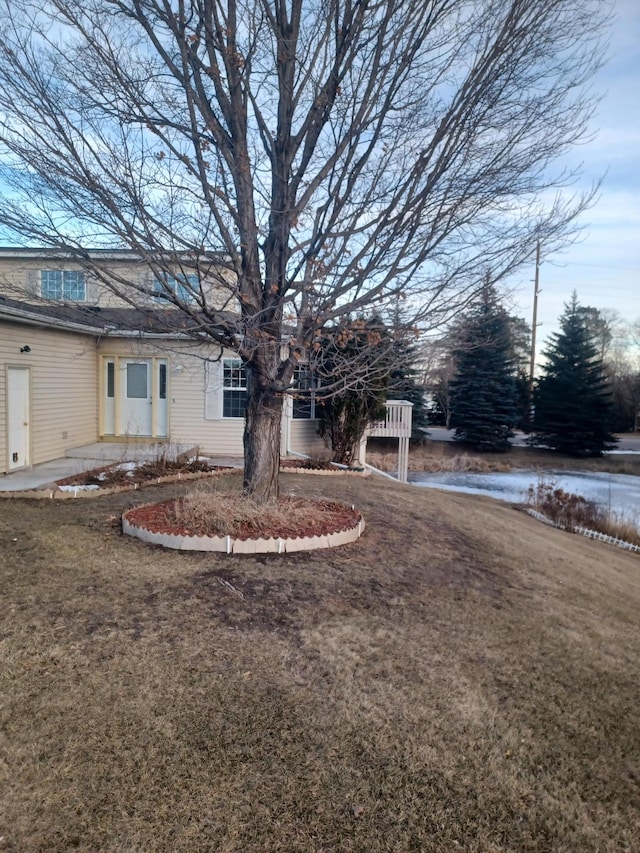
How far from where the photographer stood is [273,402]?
19.5 ft

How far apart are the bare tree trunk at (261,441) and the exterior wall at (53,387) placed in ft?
13.9

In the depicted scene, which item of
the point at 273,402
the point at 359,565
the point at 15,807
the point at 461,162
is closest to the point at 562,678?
the point at 359,565

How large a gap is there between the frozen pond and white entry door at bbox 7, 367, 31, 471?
28.6ft

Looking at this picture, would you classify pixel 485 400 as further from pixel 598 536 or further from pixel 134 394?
pixel 134 394

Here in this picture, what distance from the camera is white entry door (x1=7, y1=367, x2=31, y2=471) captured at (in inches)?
376

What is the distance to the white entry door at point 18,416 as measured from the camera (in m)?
9.56

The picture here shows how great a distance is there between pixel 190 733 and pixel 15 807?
0.75 meters

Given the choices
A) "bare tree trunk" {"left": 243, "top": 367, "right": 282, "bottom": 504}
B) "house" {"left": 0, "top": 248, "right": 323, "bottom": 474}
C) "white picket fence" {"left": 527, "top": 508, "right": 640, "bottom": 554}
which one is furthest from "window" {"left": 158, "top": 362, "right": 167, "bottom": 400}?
"white picket fence" {"left": 527, "top": 508, "right": 640, "bottom": 554}

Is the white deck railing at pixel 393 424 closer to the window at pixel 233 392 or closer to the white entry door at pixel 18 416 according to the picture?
the window at pixel 233 392

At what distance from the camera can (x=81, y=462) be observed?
34.4 feet

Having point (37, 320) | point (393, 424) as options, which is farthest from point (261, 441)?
point (393, 424)

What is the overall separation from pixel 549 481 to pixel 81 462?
40.2 feet

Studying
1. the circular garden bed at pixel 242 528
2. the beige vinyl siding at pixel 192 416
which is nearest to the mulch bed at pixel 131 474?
the circular garden bed at pixel 242 528

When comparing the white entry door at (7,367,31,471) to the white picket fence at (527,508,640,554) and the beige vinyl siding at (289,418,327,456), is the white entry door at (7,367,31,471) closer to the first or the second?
the beige vinyl siding at (289,418,327,456)
